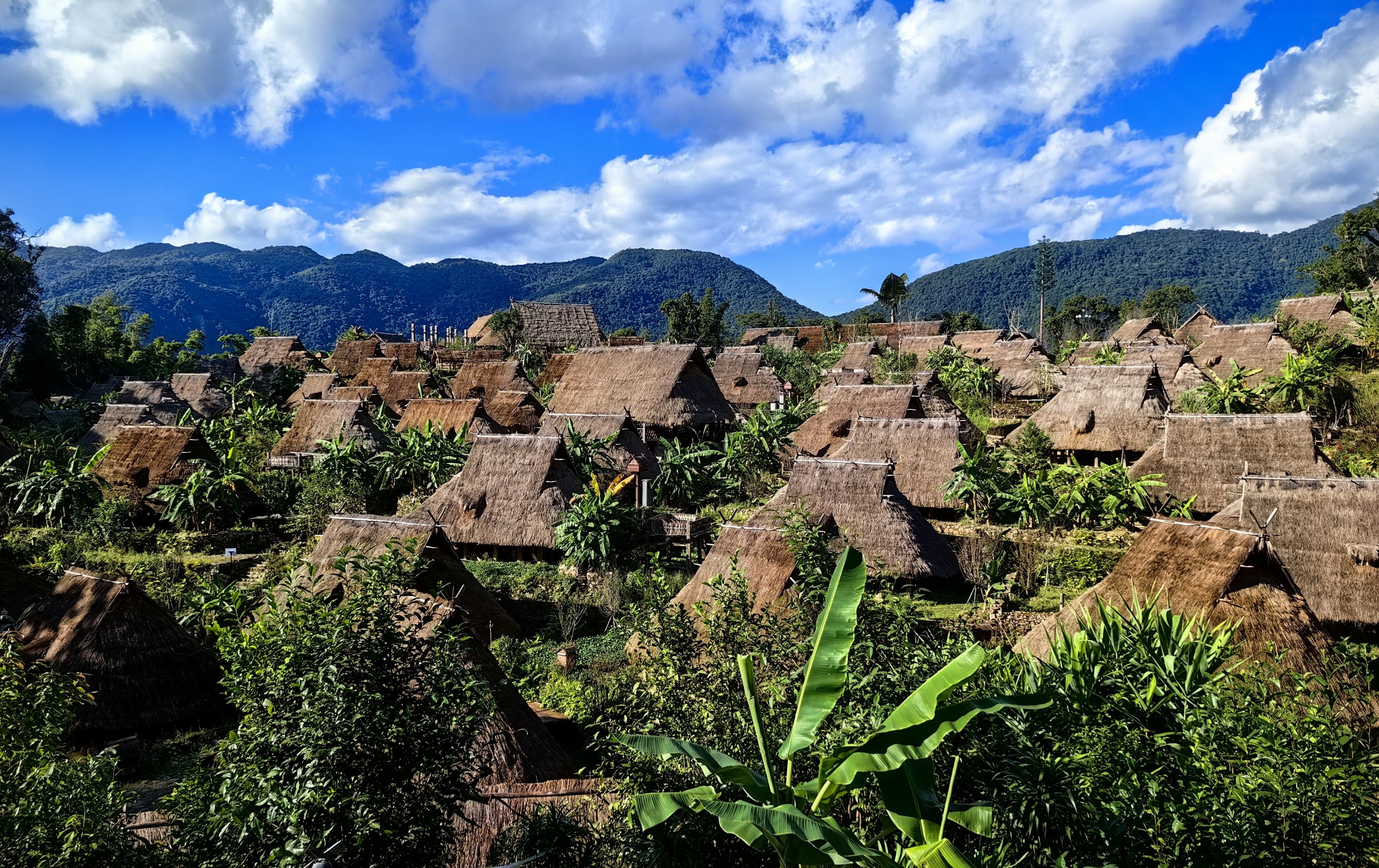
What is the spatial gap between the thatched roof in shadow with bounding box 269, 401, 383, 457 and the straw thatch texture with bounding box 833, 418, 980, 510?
1228 centimetres

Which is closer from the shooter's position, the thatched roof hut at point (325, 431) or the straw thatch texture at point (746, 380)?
the thatched roof hut at point (325, 431)

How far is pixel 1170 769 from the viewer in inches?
169

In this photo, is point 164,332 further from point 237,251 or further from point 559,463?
point 559,463

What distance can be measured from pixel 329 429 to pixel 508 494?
335 inches

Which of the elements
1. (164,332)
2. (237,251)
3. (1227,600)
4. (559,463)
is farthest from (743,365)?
(237,251)

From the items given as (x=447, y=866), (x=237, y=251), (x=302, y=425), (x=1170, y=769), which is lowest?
(x=447, y=866)

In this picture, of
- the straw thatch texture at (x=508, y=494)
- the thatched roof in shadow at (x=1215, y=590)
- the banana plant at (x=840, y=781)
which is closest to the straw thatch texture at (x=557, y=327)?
the straw thatch texture at (x=508, y=494)

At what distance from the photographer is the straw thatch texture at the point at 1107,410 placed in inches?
777

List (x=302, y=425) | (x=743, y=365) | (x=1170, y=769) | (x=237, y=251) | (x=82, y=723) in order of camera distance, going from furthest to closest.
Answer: (x=237, y=251)
(x=743, y=365)
(x=302, y=425)
(x=82, y=723)
(x=1170, y=769)

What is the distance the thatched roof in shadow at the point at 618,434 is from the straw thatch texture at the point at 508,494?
86.4 inches

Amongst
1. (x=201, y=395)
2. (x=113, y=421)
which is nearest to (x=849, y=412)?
(x=113, y=421)

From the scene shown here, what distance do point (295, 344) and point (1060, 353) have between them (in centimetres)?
3618

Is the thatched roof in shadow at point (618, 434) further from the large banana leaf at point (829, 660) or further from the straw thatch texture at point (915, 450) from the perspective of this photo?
the large banana leaf at point (829, 660)

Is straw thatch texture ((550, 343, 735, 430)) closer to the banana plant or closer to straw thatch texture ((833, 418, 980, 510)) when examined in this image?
straw thatch texture ((833, 418, 980, 510))
